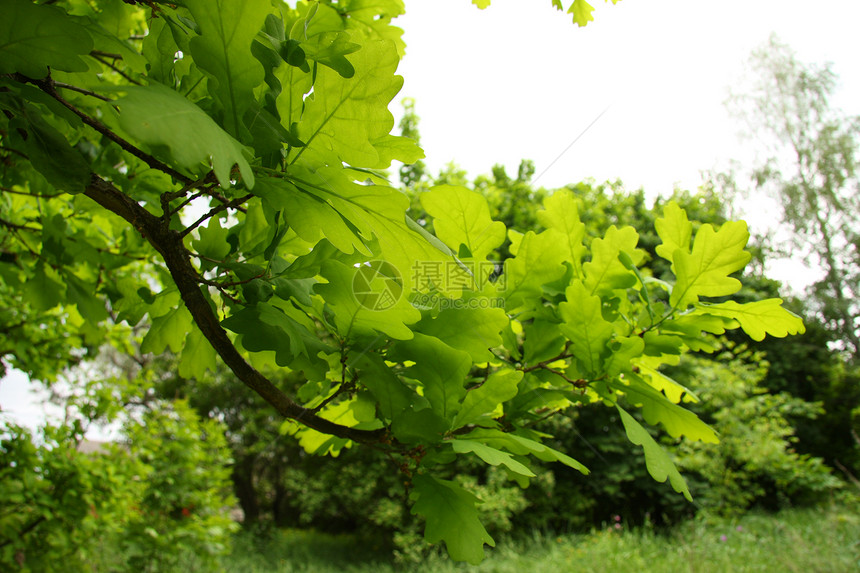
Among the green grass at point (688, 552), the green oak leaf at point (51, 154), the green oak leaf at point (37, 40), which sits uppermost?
the green oak leaf at point (37, 40)

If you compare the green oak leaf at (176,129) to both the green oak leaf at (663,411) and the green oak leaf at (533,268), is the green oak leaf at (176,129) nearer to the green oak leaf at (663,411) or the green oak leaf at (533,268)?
the green oak leaf at (533,268)

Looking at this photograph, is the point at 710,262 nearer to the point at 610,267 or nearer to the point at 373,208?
the point at 610,267

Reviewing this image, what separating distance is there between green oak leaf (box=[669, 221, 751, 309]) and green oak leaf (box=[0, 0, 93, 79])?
796 mm

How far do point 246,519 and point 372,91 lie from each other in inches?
503

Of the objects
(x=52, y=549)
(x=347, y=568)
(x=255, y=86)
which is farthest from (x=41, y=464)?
(x=347, y=568)

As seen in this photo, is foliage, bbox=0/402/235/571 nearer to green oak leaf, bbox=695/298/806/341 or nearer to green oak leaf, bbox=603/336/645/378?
green oak leaf, bbox=603/336/645/378

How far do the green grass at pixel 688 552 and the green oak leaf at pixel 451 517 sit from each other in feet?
16.1

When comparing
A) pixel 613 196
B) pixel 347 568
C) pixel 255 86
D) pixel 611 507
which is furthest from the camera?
pixel 613 196

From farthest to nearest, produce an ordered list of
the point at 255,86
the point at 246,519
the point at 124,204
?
the point at 246,519
the point at 124,204
the point at 255,86

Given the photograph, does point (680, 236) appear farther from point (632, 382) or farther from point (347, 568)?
point (347, 568)

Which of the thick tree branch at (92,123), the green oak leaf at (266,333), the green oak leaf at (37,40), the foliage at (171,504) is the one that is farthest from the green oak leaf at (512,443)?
the foliage at (171,504)

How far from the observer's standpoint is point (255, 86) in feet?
1.51

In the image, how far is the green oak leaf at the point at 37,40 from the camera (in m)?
0.47
